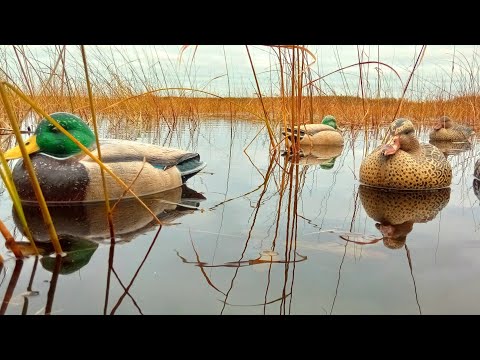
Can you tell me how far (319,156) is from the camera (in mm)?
7594

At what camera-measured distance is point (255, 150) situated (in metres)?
8.00

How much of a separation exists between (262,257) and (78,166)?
6.83 ft

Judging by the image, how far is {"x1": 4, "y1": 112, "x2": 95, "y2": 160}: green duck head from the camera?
13.8 ft

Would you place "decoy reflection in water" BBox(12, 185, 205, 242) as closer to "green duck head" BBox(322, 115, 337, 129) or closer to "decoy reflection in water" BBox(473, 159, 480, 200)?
"decoy reflection in water" BBox(473, 159, 480, 200)

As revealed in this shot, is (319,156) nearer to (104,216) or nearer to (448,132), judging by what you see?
(448,132)

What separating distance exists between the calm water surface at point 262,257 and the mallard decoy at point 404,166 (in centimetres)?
23

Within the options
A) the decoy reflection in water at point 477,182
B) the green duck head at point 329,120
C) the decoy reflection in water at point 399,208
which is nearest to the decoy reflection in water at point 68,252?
the decoy reflection in water at point 399,208

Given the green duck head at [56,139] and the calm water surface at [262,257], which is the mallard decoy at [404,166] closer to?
the calm water surface at [262,257]

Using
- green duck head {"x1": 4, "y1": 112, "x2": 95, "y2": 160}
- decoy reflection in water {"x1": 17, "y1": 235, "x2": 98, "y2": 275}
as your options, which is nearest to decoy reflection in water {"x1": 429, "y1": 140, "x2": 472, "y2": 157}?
green duck head {"x1": 4, "y1": 112, "x2": 95, "y2": 160}

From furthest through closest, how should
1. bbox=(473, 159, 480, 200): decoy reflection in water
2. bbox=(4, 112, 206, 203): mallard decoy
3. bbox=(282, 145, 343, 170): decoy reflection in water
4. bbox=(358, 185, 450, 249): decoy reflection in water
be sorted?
bbox=(282, 145, 343, 170): decoy reflection in water, bbox=(473, 159, 480, 200): decoy reflection in water, bbox=(4, 112, 206, 203): mallard decoy, bbox=(358, 185, 450, 249): decoy reflection in water

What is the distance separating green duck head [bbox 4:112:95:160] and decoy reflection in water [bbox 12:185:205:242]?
1.65 feet

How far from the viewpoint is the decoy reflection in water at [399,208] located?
3236mm

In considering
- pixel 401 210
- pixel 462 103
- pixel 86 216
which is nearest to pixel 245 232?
pixel 86 216
